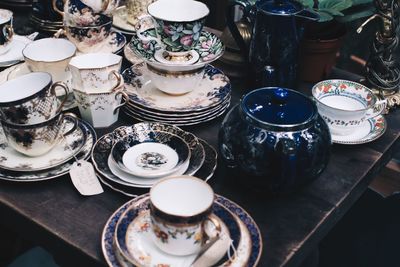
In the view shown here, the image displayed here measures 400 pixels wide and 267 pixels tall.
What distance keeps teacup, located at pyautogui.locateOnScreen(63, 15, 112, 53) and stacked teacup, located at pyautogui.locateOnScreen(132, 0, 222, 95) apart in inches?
4.1

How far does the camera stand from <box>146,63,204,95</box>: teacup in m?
0.96

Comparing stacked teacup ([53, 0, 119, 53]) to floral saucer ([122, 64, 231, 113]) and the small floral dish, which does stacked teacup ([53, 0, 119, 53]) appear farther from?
the small floral dish

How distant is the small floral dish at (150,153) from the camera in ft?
2.66

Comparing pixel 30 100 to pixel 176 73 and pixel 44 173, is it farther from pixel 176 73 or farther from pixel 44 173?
pixel 176 73

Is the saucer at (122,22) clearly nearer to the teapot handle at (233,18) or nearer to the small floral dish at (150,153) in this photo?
the teapot handle at (233,18)

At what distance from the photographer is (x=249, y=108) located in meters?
0.77

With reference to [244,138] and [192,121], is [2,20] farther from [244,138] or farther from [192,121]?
[244,138]

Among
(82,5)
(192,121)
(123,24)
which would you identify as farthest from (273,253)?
(123,24)

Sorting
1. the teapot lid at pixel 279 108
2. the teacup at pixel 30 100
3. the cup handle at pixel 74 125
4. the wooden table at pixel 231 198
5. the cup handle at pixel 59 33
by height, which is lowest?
the wooden table at pixel 231 198

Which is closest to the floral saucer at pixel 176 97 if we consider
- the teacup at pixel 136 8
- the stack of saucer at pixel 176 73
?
the stack of saucer at pixel 176 73

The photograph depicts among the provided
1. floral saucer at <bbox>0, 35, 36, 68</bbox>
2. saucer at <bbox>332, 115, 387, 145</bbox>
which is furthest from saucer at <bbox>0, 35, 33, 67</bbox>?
saucer at <bbox>332, 115, 387, 145</bbox>

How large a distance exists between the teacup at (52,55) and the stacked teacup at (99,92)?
0.13 feet

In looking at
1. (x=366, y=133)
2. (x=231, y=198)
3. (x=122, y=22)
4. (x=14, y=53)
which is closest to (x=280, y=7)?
(x=366, y=133)

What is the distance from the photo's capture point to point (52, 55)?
105cm
